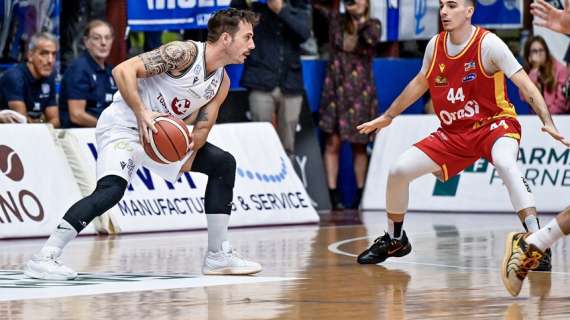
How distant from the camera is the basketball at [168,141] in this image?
10609mm

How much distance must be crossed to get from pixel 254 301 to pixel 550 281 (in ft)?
8.03

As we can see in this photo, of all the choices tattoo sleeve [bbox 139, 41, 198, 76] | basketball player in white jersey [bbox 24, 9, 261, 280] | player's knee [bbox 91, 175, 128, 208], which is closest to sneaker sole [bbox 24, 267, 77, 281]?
basketball player in white jersey [bbox 24, 9, 261, 280]

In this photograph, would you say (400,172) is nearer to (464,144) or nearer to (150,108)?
(464,144)

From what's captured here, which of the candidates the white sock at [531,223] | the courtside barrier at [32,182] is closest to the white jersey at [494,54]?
the white sock at [531,223]

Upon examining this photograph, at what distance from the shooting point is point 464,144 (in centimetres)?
1185

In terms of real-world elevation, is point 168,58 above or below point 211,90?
above

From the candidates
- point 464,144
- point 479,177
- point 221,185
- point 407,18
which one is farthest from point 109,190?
point 407,18

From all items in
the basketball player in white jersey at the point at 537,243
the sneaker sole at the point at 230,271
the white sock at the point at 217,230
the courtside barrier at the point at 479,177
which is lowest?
the courtside barrier at the point at 479,177

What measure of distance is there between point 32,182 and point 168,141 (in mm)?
5020

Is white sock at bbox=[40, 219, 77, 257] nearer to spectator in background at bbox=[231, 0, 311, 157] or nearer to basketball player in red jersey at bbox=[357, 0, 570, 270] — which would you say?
basketball player in red jersey at bbox=[357, 0, 570, 270]

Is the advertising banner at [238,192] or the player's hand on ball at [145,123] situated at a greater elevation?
the player's hand on ball at [145,123]

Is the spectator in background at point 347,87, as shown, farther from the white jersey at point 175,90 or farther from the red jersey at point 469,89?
the white jersey at point 175,90

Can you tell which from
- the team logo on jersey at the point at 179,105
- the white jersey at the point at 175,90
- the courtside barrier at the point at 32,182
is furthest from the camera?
the courtside barrier at the point at 32,182

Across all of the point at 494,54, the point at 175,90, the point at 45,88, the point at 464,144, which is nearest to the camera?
the point at 175,90
